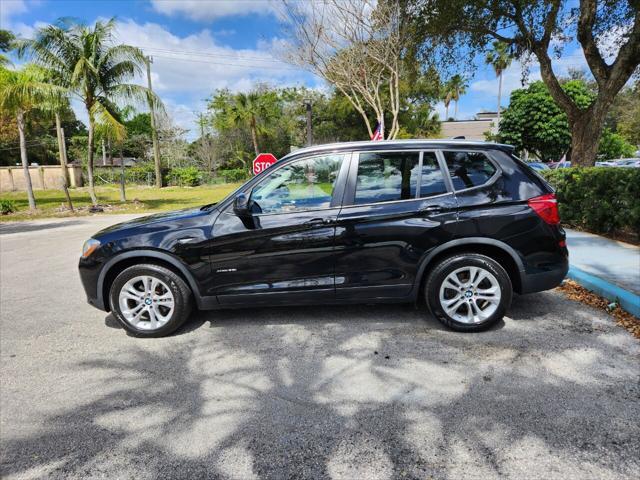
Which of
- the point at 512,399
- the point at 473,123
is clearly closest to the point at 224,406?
the point at 512,399

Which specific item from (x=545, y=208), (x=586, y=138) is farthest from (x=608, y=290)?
(x=586, y=138)

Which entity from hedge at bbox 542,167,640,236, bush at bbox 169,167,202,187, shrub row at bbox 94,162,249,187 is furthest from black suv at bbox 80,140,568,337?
shrub row at bbox 94,162,249,187

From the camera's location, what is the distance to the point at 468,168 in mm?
4008

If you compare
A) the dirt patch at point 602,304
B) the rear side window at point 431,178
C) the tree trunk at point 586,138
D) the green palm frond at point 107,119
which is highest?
the green palm frond at point 107,119

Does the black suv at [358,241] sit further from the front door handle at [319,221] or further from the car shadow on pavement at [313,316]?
the car shadow on pavement at [313,316]

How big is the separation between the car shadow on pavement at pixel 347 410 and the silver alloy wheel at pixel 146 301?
0.67 ft

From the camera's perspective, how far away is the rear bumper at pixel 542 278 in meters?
3.93

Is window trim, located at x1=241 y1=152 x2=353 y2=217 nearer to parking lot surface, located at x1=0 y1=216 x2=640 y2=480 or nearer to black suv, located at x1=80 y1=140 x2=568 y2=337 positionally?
black suv, located at x1=80 y1=140 x2=568 y2=337

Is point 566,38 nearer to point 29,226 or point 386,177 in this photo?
point 386,177

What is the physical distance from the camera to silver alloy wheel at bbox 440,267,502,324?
3.89 m

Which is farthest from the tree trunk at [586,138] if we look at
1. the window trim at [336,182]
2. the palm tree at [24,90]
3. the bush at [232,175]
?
the bush at [232,175]

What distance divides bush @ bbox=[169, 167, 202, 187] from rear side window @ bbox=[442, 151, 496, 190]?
118ft

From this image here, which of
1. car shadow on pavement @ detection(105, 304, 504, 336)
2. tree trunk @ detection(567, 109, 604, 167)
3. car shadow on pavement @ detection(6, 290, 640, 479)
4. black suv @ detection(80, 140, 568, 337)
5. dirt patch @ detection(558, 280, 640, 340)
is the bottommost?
car shadow on pavement @ detection(6, 290, 640, 479)

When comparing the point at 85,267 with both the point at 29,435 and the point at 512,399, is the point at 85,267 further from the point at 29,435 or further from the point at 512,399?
the point at 512,399
